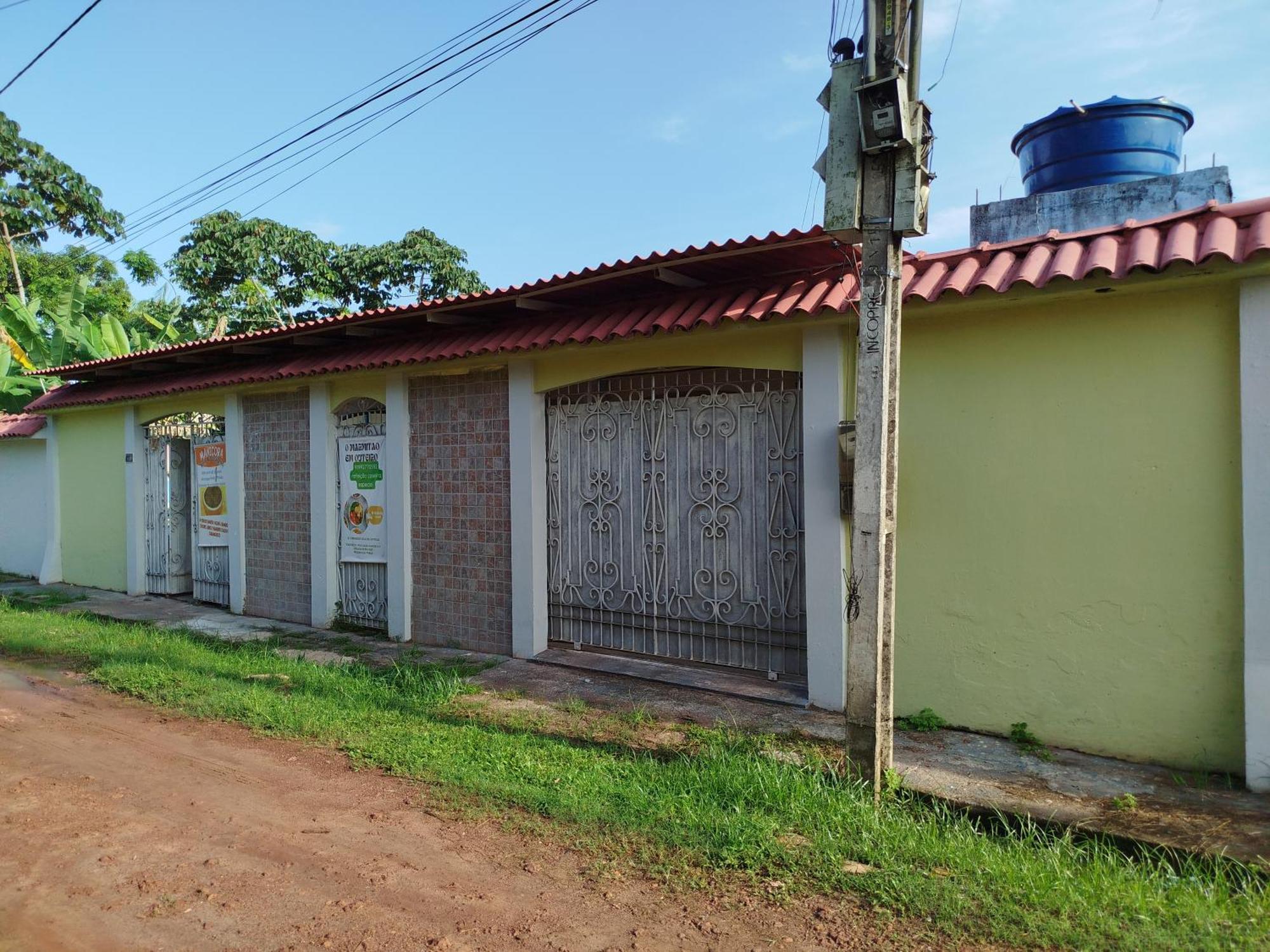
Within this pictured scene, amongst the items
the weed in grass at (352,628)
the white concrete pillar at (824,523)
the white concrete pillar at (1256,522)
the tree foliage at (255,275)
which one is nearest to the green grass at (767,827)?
the white concrete pillar at (824,523)

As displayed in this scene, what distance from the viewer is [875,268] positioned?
422 centimetres

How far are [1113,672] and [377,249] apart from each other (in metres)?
19.9

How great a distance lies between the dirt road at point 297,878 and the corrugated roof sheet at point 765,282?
3.43 meters

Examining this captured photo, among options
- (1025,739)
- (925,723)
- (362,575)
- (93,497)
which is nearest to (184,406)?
(93,497)

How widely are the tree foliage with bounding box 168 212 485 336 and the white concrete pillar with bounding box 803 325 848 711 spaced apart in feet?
55.6

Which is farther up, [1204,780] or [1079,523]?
[1079,523]

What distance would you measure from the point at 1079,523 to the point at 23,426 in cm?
1422

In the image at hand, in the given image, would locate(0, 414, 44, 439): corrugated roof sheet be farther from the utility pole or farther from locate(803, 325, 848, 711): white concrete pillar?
the utility pole

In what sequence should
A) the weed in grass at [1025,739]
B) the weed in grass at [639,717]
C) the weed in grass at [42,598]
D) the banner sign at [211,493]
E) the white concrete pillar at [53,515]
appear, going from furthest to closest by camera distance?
the white concrete pillar at [53,515] → the weed in grass at [42,598] → the banner sign at [211,493] → the weed in grass at [639,717] → the weed in grass at [1025,739]

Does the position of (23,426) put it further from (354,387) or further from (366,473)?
(366,473)

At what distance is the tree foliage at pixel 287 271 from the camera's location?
2016cm

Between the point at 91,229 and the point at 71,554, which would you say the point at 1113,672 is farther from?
the point at 91,229

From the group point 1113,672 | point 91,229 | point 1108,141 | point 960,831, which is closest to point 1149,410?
point 1113,672

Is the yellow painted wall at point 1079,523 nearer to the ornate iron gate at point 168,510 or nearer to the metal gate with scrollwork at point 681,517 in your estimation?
the metal gate with scrollwork at point 681,517
